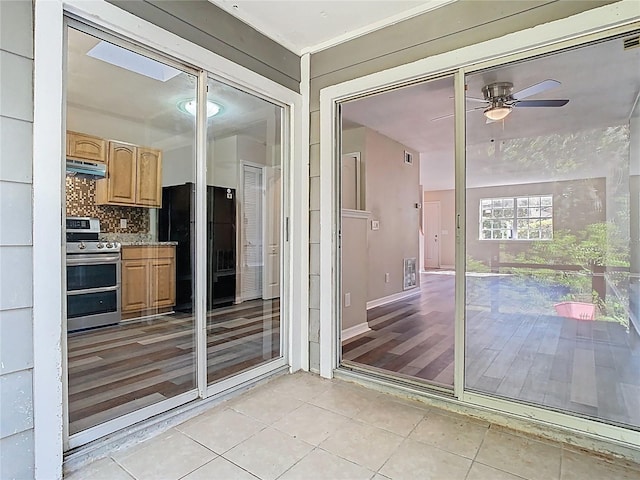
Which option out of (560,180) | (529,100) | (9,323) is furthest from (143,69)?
(560,180)

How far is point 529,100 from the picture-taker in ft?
Result: 11.0

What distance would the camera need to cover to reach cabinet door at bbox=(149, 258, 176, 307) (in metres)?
3.53

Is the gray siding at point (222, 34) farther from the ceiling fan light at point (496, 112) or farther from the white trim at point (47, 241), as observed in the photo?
the ceiling fan light at point (496, 112)

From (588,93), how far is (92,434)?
180 inches

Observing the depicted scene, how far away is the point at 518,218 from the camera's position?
3.21 m

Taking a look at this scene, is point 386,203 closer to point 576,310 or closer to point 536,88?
point 536,88

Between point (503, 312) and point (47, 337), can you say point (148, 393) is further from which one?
point (503, 312)

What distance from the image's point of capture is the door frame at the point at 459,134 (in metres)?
1.74

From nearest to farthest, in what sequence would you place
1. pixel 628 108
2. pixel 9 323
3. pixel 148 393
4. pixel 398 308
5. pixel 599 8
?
pixel 9 323
pixel 599 8
pixel 148 393
pixel 628 108
pixel 398 308

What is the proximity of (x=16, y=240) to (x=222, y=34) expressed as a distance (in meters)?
1.65

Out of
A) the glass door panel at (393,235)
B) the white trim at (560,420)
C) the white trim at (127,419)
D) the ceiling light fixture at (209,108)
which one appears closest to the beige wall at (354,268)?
the glass door panel at (393,235)

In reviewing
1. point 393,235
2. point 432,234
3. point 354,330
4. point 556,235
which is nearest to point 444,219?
point 432,234

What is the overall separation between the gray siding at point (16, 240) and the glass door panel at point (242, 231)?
38.9 inches

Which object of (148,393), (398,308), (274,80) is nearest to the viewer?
(148,393)
